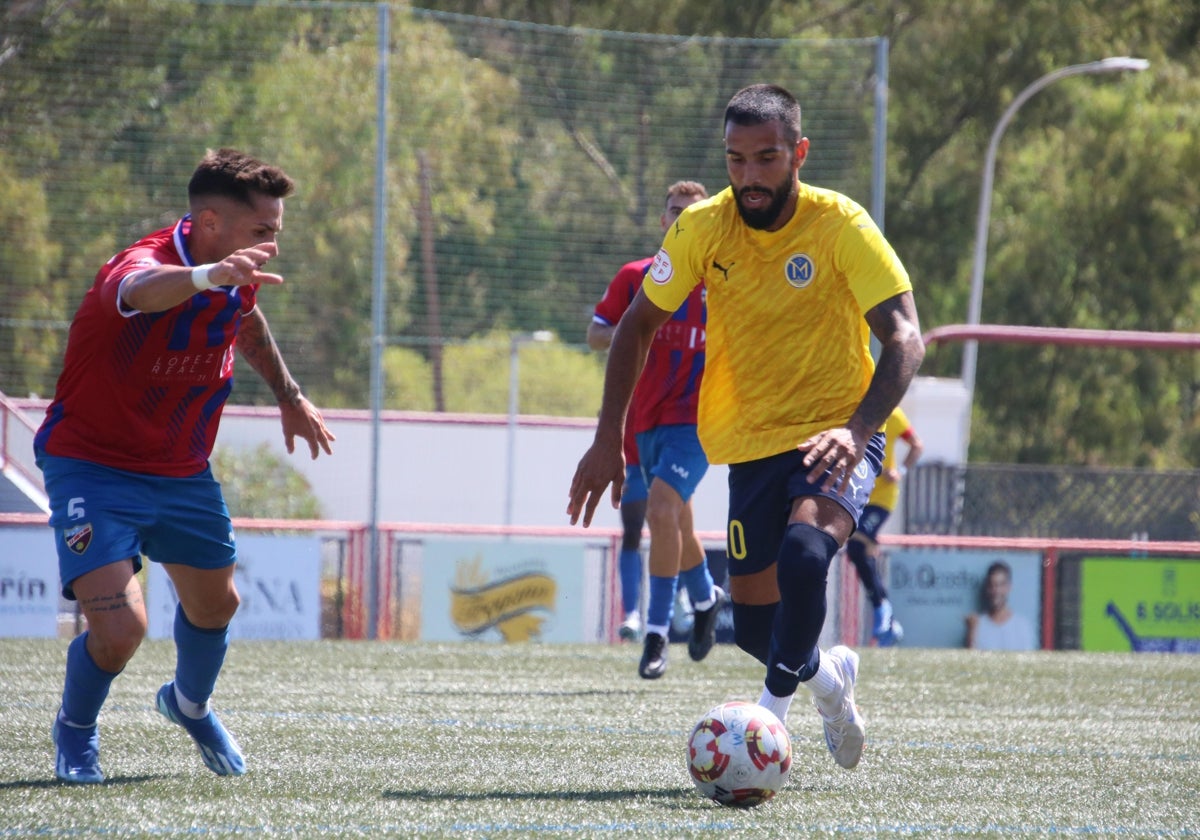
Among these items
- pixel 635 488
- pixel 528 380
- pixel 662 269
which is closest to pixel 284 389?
pixel 662 269

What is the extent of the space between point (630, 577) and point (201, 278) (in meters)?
5.58

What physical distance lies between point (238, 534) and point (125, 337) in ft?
28.0

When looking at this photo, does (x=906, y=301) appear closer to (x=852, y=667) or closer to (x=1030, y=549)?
(x=852, y=667)

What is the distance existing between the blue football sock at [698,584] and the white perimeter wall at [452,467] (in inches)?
323

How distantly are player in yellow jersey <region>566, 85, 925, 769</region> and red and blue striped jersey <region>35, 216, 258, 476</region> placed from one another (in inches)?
47.1

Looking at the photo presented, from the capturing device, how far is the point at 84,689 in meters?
4.73

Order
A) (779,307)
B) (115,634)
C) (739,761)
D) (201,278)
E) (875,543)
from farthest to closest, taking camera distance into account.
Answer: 1. (875,543)
2. (779,307)
3. (115,634)
4. (739,761)
5. (201,278)

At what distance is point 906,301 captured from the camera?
16.0 feet

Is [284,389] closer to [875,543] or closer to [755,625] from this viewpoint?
[755,625]

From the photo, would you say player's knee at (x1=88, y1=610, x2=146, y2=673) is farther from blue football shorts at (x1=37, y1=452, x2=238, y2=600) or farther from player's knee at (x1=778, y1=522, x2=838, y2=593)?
player's knee at (x1=778, y1=522, x2=838, y2=593)

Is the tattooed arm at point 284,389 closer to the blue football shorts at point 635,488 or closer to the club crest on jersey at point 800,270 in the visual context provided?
the club crest on jersey at point 800,270

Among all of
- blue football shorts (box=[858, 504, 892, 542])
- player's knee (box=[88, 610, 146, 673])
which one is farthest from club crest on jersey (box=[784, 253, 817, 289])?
blue football shorts (box=[858, 504, 892, 542])

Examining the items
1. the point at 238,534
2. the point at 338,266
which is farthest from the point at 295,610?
the point at 338,266

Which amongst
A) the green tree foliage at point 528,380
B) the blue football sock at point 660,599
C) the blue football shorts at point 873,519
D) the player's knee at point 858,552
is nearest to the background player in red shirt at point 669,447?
the blue football sock at point 660,599
